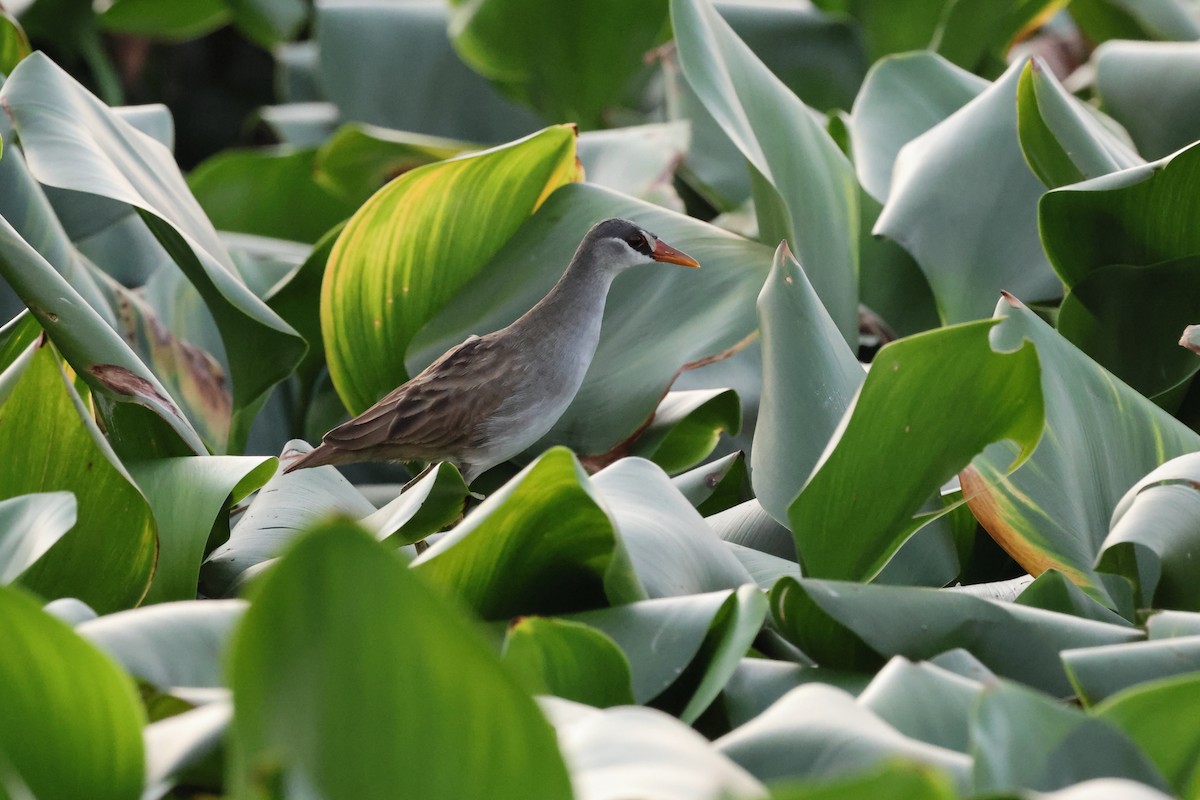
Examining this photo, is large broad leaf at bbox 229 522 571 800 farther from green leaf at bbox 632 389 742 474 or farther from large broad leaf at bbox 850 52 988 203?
large broad leaf at bbox 850 52 988 203

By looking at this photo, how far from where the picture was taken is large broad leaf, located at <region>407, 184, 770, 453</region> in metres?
1.72

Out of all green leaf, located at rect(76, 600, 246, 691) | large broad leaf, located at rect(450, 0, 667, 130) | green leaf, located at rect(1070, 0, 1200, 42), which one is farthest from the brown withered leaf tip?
green leaf, located at rect(1070, 0, 1200, 42)

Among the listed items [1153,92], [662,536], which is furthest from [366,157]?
[662,536]

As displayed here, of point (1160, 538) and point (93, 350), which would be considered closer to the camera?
point (1160, 538)

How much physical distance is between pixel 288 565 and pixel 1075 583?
83 cm

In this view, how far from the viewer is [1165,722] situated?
2.95 ft

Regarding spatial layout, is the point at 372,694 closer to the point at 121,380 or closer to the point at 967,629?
the point at 967,629

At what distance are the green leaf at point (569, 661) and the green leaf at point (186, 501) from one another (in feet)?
1.28

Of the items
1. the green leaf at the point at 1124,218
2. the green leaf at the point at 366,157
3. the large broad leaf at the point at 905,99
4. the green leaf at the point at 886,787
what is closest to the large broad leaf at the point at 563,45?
the green leaf at the point at 366,157

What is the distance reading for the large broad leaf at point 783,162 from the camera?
167 cm

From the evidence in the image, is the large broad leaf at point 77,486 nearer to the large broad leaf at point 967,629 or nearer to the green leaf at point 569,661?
the green leaf at point 569,661

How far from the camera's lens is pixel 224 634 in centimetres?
101

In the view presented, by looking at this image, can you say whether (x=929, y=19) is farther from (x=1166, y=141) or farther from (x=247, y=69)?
(x=247, y=69)

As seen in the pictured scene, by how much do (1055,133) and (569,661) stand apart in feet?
3.13
